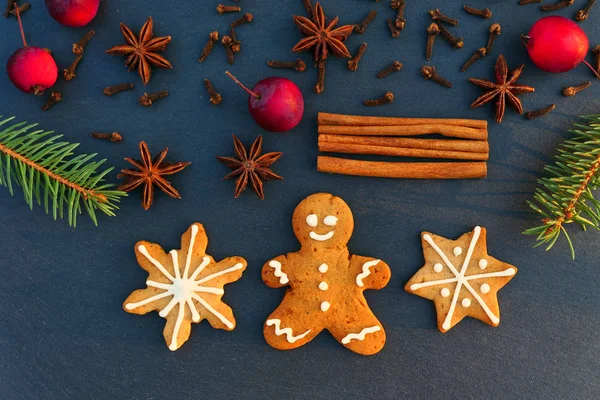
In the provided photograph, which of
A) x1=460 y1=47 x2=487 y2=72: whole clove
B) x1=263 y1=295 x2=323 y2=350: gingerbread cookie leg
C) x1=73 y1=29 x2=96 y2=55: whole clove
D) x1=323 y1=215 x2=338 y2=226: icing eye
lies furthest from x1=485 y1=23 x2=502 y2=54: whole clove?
x1=73 y1=29 x2=96 y2=55: whole clove

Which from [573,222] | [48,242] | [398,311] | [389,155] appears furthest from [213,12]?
[573,222]

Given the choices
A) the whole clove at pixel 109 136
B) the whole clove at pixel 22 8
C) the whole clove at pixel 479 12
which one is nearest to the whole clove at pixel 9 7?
the whole clove at pixel 22 8

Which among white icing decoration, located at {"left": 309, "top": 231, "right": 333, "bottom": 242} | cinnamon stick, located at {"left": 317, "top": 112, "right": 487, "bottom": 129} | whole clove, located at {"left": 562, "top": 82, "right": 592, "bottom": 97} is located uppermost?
whole clove, located at {"left": 562, "top": 82, "right": 592, "bottom": 97}

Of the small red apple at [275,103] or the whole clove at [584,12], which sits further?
the whole clove at [584,12]

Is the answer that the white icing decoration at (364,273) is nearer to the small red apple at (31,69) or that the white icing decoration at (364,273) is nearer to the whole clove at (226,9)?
the whole clove at (226,9)

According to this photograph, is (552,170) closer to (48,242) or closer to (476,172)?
(476,172)

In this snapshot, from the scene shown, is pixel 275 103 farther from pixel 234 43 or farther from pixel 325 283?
pixel 325 283

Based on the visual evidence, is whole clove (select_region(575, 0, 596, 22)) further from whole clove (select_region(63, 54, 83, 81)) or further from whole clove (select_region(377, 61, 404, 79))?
whole clove (select_region(63, 54, 83, 81))
